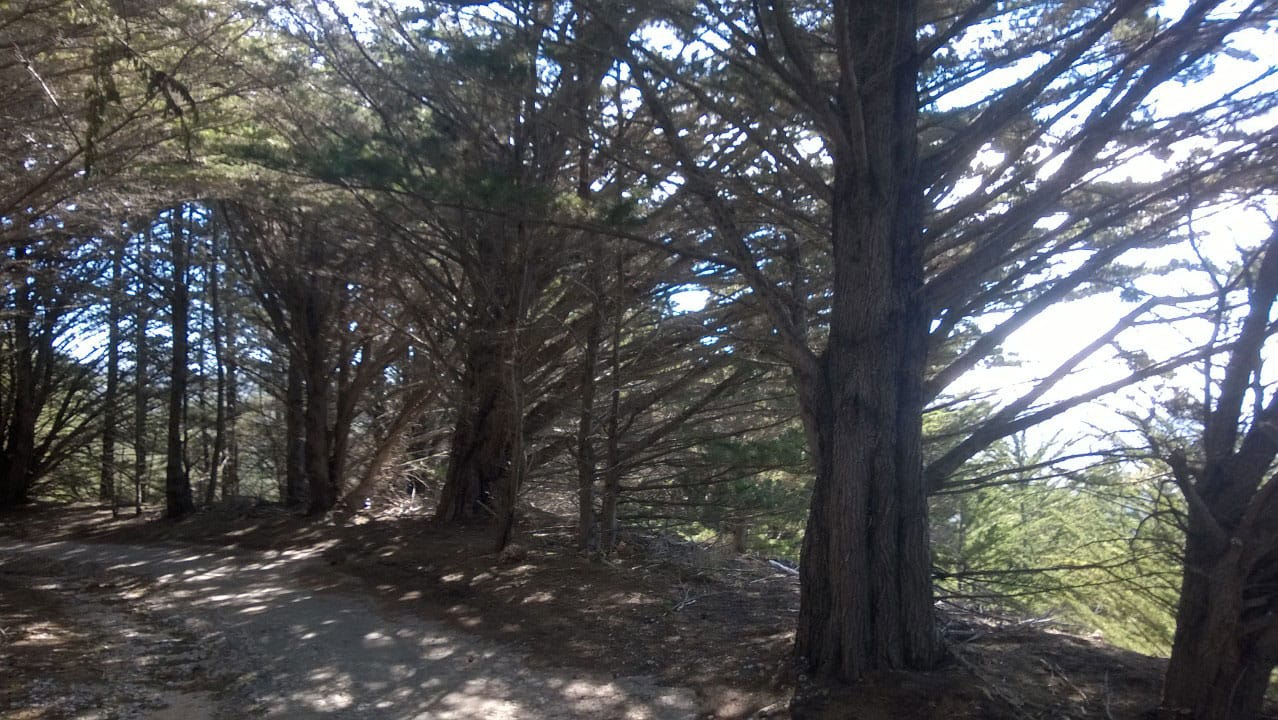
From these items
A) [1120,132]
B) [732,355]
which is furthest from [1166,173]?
[732,355]

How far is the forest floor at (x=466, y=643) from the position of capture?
662cm

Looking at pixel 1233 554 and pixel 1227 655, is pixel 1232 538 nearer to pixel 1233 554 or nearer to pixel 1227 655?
pixel 1233 554

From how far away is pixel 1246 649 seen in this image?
Answer: 5.46 metres

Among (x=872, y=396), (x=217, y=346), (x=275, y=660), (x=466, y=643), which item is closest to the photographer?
(x=872, y=396)

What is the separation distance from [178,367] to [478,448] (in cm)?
754

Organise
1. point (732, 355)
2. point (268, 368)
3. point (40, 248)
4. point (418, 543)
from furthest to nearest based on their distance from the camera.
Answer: point (268, 368), point (40, 248), point (418, 543), point (732, 355)

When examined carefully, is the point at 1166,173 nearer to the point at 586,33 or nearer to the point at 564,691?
the point at 586,33

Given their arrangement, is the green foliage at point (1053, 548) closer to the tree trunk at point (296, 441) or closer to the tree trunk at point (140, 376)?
the tree trunk at point (296, 441)

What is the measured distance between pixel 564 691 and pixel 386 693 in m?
1.36

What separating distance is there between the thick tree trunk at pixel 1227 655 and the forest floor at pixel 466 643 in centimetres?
53

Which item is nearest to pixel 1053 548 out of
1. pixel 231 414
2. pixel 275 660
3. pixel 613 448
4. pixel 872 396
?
pixel 613 448

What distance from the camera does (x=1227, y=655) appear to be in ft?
17.9

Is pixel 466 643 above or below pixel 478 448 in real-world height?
below

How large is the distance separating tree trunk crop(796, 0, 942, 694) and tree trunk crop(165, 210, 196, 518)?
578 inches
